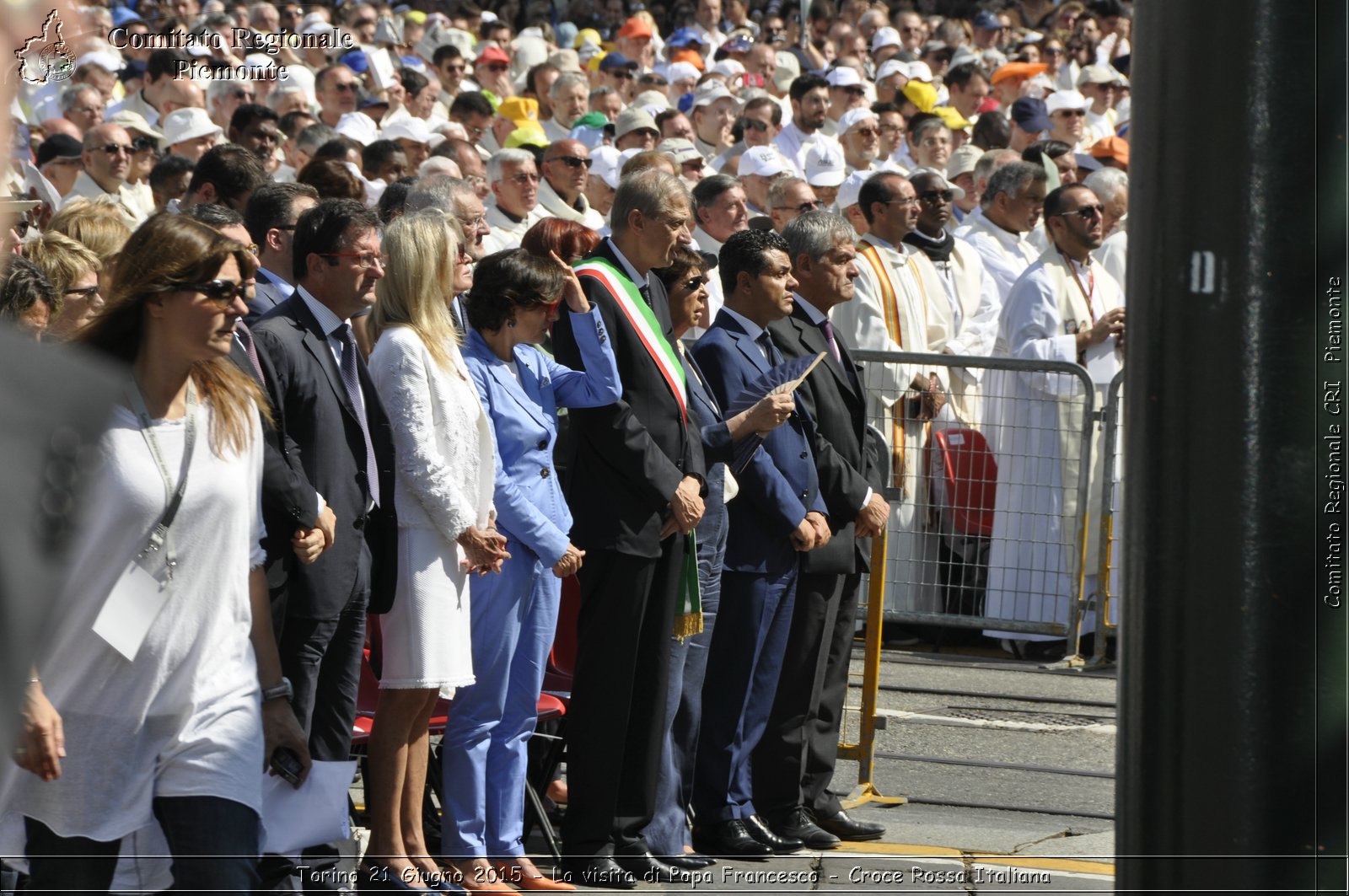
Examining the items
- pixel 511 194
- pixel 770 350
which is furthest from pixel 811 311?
pixel 511 194

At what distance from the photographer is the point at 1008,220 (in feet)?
37.5

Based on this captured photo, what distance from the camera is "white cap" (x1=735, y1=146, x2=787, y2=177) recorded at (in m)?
11.7

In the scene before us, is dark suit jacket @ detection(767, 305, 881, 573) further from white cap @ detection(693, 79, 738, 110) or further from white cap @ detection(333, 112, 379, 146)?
white cap @ detection(693, 79, 738, 110)

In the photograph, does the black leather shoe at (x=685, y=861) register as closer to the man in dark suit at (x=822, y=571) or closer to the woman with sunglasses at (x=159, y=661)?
the man in dark suit at (x=822, y=571)

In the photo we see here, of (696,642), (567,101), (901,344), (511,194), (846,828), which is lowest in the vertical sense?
(846,828)

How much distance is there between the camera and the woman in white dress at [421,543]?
545 cm

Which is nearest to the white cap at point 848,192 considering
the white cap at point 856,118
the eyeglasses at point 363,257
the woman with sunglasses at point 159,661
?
the white cap at point 856,118

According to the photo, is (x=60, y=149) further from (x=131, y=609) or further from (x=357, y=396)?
(x=131, y=609)

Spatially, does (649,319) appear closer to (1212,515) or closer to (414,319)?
(414,319)

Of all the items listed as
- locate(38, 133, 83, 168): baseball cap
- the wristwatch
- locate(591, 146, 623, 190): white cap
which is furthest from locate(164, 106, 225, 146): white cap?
the wristwatch

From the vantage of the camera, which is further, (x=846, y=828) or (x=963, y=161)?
(x=963, y=161)

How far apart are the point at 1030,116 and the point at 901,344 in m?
6.20

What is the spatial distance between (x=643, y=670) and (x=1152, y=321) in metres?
4.04

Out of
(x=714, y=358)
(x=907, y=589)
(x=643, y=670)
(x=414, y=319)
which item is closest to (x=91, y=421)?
(x=414, y=319)
